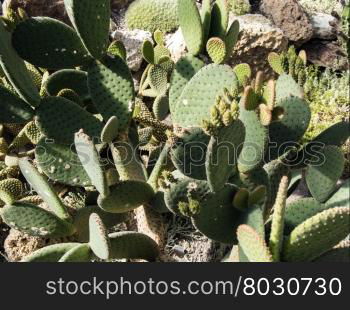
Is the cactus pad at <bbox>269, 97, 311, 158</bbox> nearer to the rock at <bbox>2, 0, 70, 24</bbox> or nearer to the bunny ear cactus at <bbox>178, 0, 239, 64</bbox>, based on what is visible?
the bunny ear cactus at <bbox>178, 0, 239, 64</bbox>

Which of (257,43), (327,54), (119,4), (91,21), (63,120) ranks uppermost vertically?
(91,21)

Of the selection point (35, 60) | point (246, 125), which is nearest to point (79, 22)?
point (35, 60)

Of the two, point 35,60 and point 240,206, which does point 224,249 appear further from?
point 35,60

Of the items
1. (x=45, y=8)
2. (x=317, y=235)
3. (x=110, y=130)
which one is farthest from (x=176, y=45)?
(x=317, y=235)

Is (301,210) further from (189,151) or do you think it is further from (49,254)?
(49,254)

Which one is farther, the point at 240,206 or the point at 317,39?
the point at 317,39

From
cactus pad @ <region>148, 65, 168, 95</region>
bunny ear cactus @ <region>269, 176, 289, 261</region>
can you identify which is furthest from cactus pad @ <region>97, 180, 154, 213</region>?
cactus pad @ <region>148, 65, 168, 95</region>
